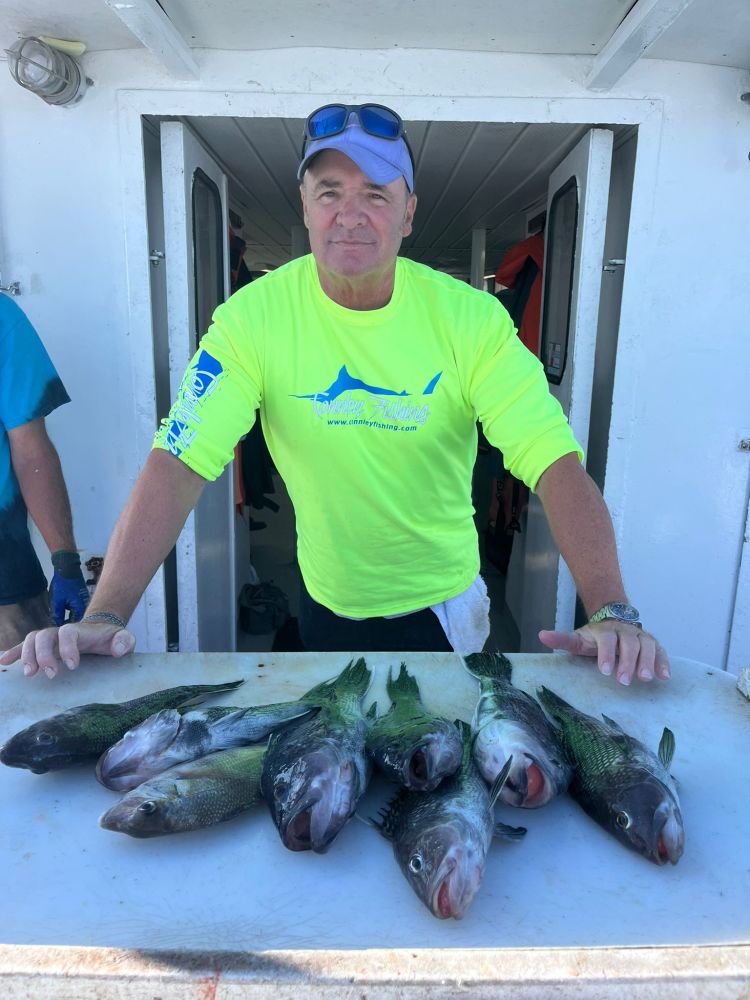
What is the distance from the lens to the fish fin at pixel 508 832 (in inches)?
44.5

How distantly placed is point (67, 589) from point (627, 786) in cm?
212

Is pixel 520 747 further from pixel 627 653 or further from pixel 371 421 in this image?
pixel 371 421

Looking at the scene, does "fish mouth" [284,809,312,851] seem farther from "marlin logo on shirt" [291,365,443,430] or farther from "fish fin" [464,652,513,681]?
"marlin logo on shirt" [291,365,443,430]

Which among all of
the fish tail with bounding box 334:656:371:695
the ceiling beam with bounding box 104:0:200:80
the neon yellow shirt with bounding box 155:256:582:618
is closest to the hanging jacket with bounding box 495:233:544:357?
the ceiling beam with bounding box 104:0:200:80

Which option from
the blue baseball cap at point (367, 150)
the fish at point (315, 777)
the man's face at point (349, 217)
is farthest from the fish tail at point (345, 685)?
the blue baseball cap at point (367, 150)

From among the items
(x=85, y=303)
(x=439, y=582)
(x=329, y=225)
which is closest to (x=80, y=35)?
(x=85, y=303)

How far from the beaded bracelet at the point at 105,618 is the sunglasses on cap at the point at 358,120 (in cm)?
137

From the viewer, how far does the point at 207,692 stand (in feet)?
5.14

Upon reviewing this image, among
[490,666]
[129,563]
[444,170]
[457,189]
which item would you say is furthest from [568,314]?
[129,563]

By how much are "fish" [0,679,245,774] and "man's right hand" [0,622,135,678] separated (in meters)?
0.15

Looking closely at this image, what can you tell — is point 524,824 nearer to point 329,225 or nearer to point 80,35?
point 329,225

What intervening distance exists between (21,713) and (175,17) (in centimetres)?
243

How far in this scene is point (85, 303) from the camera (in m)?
3.13

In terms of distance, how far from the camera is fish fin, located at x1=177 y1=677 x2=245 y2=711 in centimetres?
153
